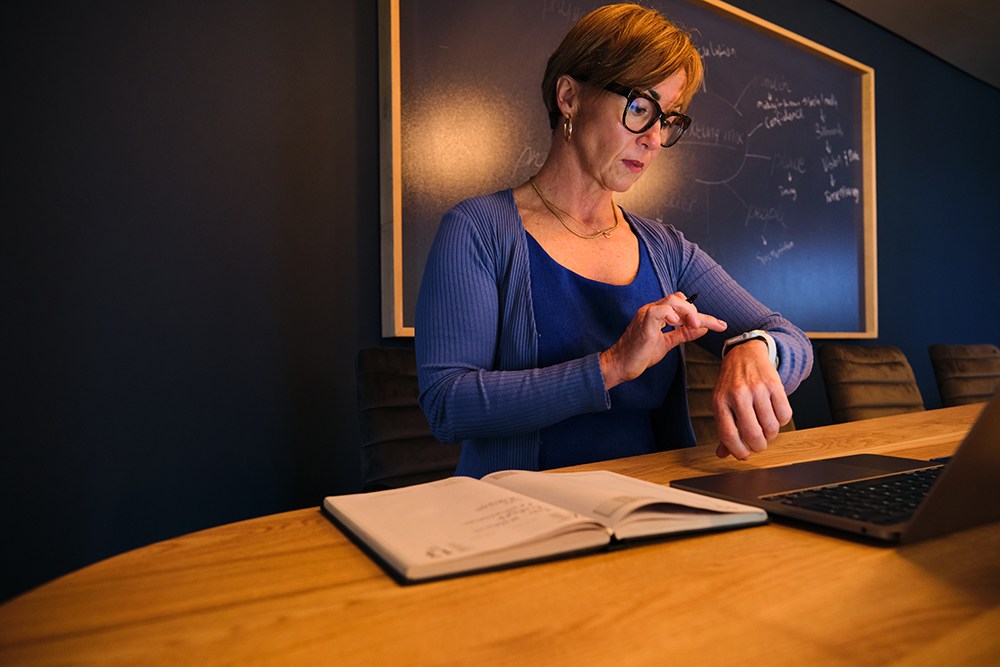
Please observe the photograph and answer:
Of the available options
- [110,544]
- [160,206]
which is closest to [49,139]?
[160,206]

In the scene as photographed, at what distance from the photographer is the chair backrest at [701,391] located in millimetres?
1680

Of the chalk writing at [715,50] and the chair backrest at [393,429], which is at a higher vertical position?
the chalk writing at [715,50]

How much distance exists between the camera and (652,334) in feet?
2.88

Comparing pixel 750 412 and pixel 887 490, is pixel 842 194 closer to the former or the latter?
pixel 750 412

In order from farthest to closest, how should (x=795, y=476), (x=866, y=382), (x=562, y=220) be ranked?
(x=866, y=382)
(x=562, y=220)
(x=795, y=476)

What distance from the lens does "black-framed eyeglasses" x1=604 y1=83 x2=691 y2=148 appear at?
117 cm

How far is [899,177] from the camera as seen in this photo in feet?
11.3

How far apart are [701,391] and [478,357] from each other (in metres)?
0.86

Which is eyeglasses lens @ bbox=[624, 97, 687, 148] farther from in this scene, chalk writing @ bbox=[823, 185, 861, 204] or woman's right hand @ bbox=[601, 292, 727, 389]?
chalk writing @ bbox=[823, 185, 861, 204]

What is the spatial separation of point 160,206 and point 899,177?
3388 millimetres

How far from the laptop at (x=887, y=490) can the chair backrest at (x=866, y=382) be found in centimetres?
127

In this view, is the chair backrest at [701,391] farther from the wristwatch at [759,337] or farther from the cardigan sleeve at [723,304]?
the wristwatch at [759,337]

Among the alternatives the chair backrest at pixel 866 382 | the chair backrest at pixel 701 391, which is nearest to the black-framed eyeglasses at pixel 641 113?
the chair backrest at pixel 701 391

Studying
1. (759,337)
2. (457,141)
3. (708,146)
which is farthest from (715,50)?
(759,337)
